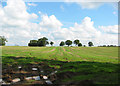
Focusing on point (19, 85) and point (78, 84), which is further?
point (19, 85)

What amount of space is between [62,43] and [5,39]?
9259 centimetres

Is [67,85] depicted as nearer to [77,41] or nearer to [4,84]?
[4,84]

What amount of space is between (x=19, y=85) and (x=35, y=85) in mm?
1296

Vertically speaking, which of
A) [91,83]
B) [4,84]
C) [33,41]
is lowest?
[4,84]

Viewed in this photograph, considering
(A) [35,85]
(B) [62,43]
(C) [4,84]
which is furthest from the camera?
(B) [62,43]

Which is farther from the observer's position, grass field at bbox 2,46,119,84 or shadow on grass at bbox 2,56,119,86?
grass field at bbox 2,46,119,84

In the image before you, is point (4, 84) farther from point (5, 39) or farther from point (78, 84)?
point (5, 39)

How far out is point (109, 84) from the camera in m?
6.16

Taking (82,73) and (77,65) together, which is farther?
(77,65)

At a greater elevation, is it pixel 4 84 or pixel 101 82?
pixel 101 82

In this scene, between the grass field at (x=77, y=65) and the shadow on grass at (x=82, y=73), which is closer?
the shadow on grass at (x=82, y=73)

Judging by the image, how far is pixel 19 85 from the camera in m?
7.55

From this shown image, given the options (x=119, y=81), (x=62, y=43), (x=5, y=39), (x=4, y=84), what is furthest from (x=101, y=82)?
(x=62, y=43)

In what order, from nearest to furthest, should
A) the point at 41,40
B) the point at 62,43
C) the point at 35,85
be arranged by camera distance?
the point at 35,85
the point at 41,40
the point at 62,43
